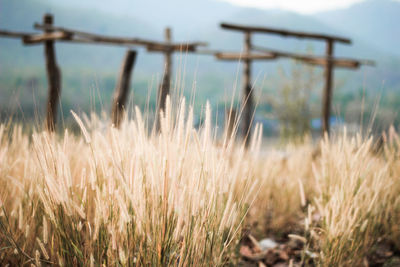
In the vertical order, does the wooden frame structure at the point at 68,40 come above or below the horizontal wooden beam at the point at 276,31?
below

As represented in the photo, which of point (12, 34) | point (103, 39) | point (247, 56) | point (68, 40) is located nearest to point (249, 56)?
point (247, 56)

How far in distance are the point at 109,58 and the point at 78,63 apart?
593cm

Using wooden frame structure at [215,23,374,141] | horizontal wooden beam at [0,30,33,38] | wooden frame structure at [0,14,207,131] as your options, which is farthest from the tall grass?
horizontal wooden beam at [0,30,33,38]

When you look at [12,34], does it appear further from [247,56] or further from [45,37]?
[247,56]

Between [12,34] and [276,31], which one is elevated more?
[276,31]

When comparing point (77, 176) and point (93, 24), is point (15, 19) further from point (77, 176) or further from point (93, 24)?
point (77, 176)

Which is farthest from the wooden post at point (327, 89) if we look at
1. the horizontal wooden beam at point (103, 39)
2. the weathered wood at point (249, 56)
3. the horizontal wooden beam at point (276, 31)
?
the horizontal wooden beam at point (103, 39)

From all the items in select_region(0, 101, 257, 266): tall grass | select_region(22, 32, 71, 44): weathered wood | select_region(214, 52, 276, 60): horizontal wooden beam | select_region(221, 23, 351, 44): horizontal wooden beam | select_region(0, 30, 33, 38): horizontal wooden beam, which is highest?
select_region(221, 23, 351, 44): horizontal wooden beam

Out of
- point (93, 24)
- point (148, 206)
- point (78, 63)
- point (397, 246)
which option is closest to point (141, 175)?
point (148, 206)

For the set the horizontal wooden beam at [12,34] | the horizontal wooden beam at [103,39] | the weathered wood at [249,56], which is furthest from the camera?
the horizontal wooden beam at [12,34]

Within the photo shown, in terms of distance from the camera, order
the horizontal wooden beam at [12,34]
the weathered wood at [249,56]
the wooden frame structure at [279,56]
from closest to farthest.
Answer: the wooden frame structure at [279,56], the weathered wood at [249,56], the horizontal wooden beam at [12,34]

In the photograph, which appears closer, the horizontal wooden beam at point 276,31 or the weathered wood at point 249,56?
the horizontal wooden beam at point 276,31

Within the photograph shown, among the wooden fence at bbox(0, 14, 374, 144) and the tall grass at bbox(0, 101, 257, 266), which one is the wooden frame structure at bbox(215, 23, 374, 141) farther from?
the tall grass at bbox(0, 101, 257, 266)

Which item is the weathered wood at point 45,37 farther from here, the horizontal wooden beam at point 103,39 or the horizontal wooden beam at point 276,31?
the horizontal wooden beam at point 276,31
